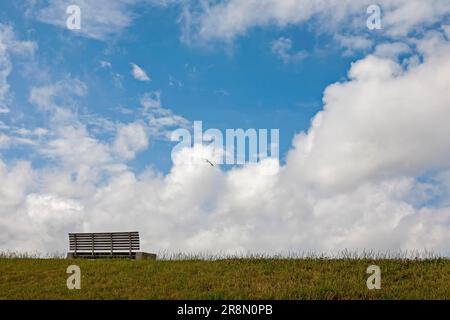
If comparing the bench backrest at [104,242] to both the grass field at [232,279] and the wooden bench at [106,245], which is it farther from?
the grass field at [232,279]

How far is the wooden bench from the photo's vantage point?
66.1 feet

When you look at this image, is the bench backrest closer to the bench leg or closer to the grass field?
the bench leg

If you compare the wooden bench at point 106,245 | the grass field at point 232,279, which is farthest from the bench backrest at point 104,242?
the grass field at point 232,279

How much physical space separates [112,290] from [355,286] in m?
5.88

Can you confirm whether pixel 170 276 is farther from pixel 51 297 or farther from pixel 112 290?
pixel 51 297

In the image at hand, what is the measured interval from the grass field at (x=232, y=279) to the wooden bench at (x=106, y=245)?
2.89 metres

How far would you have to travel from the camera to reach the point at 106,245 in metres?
20.9

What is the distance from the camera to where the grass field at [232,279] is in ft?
40.3

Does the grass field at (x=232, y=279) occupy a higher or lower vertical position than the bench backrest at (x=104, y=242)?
lower

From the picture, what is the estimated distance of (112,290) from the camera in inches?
508

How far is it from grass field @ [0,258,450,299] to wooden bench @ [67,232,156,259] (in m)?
2.89

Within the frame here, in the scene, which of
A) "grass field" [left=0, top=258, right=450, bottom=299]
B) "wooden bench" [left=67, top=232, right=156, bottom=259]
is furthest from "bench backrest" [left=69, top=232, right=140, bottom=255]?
"grass field" [left=0, top=258, right=450, bottom=299]
